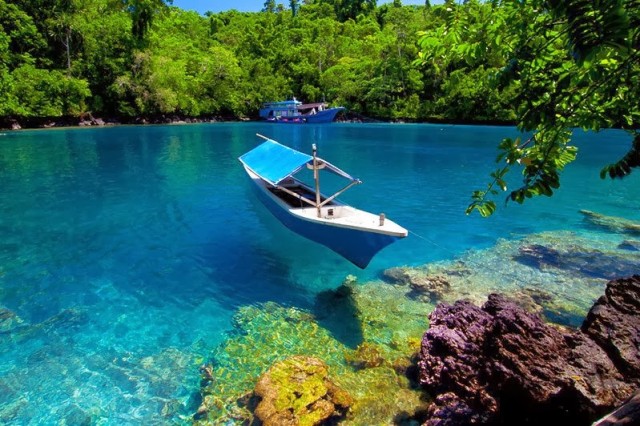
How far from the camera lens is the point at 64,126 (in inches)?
2603

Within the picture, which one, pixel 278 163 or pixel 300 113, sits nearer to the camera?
pixel 278 163

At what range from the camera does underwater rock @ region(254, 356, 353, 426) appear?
6.80m

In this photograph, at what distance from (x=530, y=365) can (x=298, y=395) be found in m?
4.15

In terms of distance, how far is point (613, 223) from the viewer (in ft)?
61.8

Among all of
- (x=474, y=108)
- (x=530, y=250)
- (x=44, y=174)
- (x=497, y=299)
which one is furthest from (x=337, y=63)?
(x=497, y=299)

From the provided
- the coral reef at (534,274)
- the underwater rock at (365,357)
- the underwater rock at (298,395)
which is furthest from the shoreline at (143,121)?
the underwater rock at (298,395)

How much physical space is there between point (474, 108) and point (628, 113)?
87482 millimetres

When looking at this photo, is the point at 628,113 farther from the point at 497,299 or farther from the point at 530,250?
the point at 530,250

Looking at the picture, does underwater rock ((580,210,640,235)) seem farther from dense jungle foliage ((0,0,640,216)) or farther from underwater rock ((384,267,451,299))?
underwater rock ((384,267,451,299))

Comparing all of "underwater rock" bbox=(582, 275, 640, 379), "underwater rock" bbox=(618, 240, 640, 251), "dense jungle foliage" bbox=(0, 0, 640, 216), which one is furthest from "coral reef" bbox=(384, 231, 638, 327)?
"dense jungle foliage" bbox=(0, 0, 640, 216)

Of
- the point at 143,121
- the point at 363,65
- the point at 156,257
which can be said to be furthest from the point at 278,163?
the point at 363,65

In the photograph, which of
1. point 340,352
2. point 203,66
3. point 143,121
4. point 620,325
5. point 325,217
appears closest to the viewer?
point 620,325

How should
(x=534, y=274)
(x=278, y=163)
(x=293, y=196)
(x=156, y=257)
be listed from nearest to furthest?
(x=534, y=274) < (x=156, y=257) < (x=278, y=163) < (x=293, y=196)

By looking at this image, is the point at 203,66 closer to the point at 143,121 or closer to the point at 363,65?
the point at 143,121
